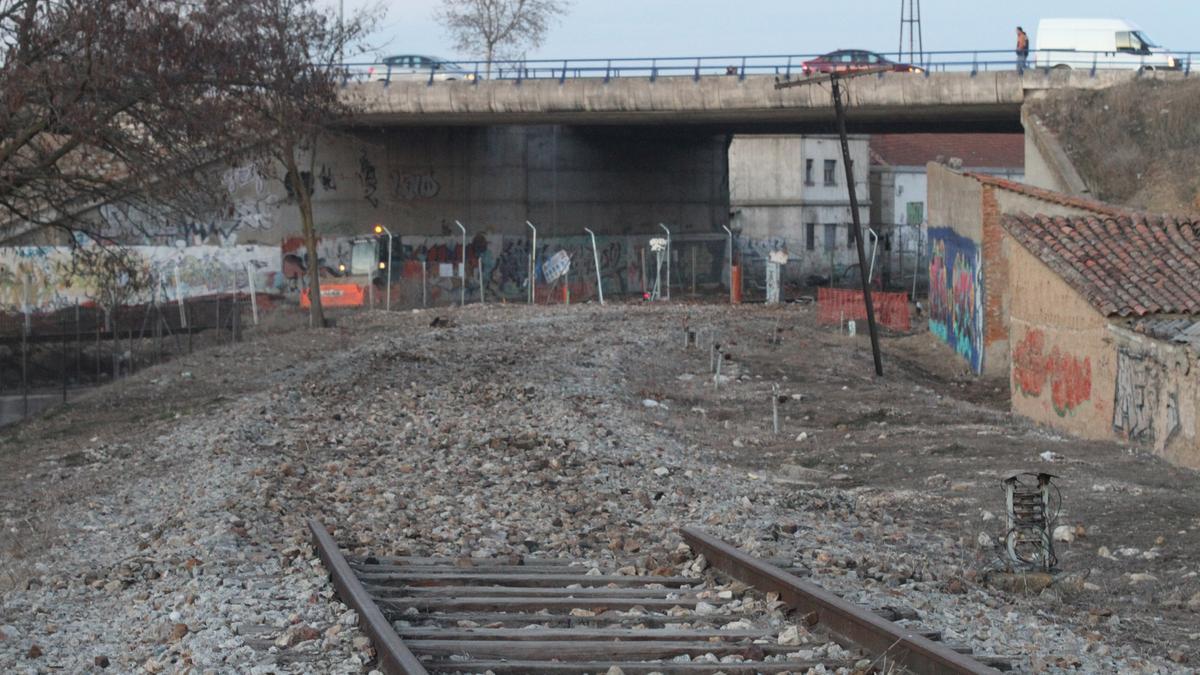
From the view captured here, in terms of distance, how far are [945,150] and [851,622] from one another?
8548 cm

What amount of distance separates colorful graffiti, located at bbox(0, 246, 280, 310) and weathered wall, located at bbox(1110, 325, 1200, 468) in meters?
31.2

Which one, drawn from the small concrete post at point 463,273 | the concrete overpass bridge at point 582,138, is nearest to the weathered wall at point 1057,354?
the concrete overpass bridge at point 582,138

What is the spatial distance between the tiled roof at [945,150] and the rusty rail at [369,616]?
3181 inches

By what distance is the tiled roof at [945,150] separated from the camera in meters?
89.1

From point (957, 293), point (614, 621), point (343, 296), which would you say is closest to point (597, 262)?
point (343, 296)

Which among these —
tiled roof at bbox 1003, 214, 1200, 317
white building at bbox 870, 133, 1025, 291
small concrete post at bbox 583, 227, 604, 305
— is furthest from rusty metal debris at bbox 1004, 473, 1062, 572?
white building at bbox 870, 133, 1025, 291

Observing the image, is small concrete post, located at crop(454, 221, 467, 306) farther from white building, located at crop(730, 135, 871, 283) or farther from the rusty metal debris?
the rusty metal debris

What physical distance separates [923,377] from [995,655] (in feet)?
89.9

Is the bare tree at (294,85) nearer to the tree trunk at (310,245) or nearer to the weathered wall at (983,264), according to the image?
the tree trunk at (310,245)

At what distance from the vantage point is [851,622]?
8.04 meters

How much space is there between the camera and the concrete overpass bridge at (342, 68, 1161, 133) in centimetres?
4916

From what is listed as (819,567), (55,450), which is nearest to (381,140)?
(55,450)

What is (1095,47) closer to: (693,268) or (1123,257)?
(693,268)

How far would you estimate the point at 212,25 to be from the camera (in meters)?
22.4
